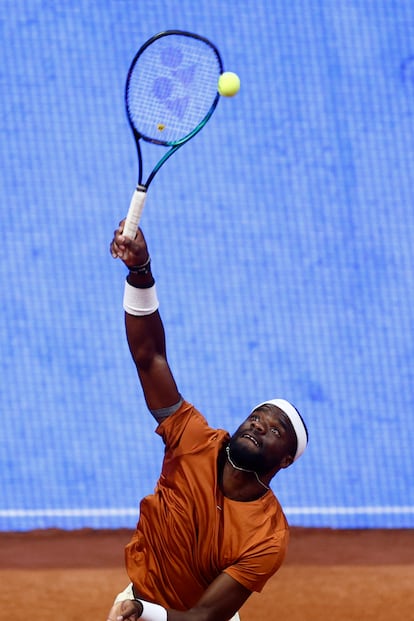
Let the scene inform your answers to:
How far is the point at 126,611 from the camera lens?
163 inches

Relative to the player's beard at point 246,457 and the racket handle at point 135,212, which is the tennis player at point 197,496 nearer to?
the player's beard at point 246,457

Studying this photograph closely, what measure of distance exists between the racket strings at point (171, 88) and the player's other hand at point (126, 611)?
201cm

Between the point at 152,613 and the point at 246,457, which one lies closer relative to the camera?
the point at 152,613

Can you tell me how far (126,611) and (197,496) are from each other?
75 cm

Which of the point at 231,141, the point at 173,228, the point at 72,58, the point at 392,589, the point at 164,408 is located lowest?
the point at 392,589

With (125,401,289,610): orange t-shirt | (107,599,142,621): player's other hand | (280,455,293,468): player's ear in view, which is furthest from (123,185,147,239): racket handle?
(107,599,142,621): player's other hand

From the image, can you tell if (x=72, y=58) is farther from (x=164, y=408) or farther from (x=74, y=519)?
(x=164, y=408)

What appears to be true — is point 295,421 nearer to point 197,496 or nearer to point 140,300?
point 197,496

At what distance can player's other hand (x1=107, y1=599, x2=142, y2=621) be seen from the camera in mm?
4102

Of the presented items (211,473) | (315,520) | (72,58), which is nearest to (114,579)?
(315,520)

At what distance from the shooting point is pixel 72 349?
8055 mm

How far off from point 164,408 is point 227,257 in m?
3.86

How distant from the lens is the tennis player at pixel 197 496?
4645 mm

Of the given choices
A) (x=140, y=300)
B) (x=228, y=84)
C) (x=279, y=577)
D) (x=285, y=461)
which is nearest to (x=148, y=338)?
(x=140, y=300)
